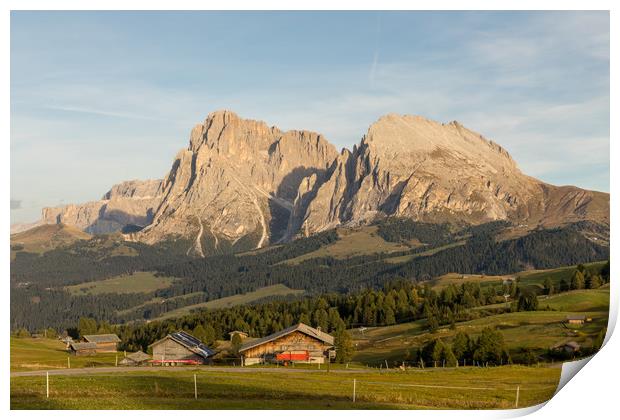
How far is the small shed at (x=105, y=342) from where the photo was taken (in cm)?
13300

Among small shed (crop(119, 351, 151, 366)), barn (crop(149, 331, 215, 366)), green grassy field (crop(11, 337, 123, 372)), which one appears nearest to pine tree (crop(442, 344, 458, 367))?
barn (crop(149, 331, 215, 366))

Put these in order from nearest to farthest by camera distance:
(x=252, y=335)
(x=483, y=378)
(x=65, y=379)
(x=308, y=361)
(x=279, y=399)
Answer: (x=279, y=399) < (x=65, y=379) < (x=483, y=378) < (x=308, y=361) < (x=252, y=335)

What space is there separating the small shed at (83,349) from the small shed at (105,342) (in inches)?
74.1

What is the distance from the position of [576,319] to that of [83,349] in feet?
279

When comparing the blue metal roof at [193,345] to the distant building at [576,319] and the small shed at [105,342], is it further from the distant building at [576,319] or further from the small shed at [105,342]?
the small shed at [105,342]

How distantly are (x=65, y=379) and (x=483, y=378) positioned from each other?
28.6 m

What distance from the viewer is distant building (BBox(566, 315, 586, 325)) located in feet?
232

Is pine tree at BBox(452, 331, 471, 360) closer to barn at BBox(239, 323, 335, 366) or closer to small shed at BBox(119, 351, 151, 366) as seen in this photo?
barn at BBox(239, 323, 335, 366)

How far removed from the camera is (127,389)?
41562mm
